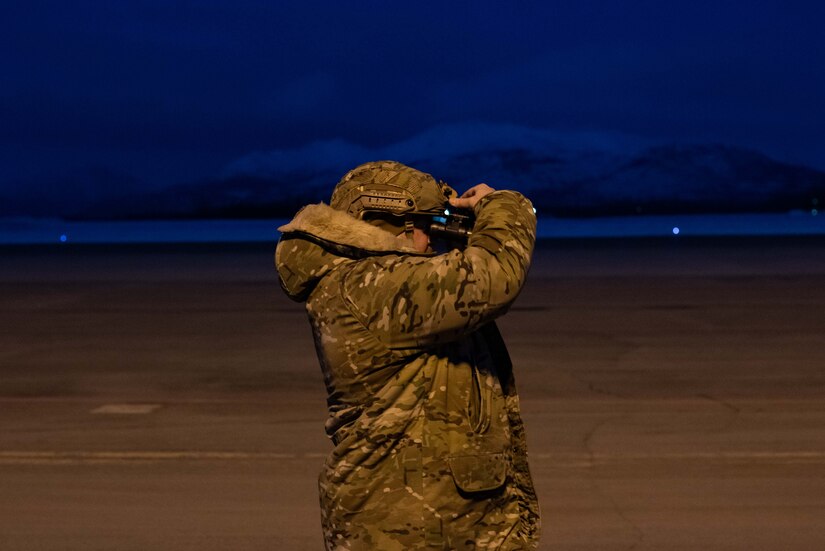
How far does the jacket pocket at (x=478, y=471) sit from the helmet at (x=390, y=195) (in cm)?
58

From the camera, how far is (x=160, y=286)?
24859 millimetres

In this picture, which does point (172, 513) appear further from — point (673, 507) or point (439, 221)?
point (439, 221)

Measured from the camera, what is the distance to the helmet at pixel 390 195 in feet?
9.73

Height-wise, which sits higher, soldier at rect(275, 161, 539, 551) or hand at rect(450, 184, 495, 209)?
hand at rect(450, 184, 495, 209)

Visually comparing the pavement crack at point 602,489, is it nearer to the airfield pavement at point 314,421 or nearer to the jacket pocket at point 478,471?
the airfield pavement at point 314,421

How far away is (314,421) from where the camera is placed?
376 inches

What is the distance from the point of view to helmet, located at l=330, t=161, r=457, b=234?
2965 millimetres

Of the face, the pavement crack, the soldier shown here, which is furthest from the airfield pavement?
the face

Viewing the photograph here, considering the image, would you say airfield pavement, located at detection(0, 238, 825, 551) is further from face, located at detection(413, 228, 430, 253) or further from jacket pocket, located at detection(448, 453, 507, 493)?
face, located at detection(413, 228, 430, 253)

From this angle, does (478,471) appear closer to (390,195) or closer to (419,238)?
(419,238)

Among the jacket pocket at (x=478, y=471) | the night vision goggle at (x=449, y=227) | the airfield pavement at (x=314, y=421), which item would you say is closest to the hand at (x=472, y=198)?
the night vision goggle at (x=449, y=227)

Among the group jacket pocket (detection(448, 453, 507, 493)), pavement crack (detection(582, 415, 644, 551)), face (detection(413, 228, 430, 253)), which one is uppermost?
face (detection(413, 228, 430, 253))

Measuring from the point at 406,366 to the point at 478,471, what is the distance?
0.30 metres

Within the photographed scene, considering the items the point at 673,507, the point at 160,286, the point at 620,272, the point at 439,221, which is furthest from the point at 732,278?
the point at 439,221
